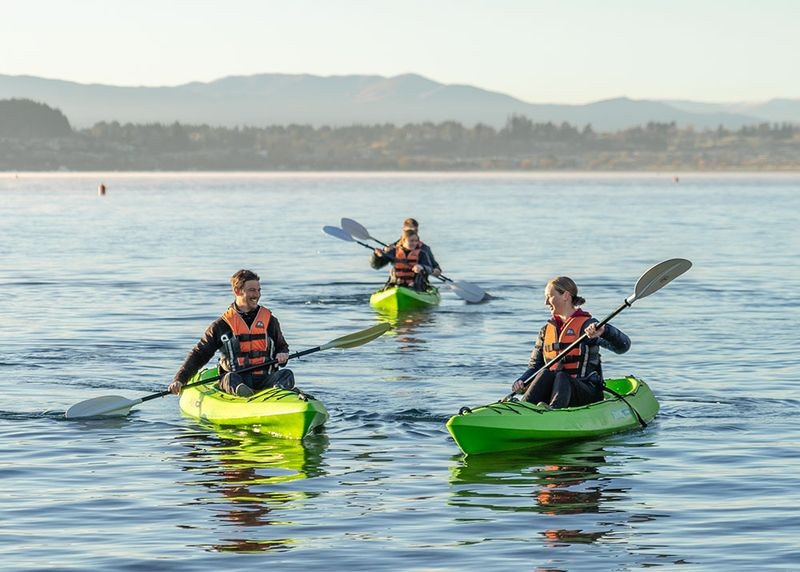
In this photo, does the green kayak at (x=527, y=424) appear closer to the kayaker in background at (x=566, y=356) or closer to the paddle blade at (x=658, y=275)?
the kayaker in background at (x=566, y=356)

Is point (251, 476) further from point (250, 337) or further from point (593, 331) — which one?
point (593, 331)

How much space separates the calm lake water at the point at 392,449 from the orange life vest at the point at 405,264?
0.79 meters

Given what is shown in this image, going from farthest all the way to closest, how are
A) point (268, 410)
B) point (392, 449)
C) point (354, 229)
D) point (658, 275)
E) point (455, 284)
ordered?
point (354, 229)
point (455, 284)
point (658, 275)
point (268, 410)
point (392, 449)

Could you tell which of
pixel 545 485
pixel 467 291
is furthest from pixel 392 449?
pixel 467 291

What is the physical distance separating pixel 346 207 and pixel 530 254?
4523 centimetres

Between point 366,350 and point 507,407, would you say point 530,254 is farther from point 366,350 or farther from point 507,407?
point 507,407

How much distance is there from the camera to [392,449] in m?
13.2

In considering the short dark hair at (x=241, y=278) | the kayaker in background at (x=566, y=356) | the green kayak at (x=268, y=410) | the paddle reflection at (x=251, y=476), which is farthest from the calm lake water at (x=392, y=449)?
the short dark hair at (x=241, y=278)

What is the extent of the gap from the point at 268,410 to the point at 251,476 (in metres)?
1.35

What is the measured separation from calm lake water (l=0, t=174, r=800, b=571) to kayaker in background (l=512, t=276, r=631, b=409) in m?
0.60

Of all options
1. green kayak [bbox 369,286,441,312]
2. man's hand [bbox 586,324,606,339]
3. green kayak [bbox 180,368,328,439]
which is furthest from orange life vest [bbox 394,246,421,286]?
man's hand [bbox 586,324,606,339]

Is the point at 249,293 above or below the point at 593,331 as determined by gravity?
above

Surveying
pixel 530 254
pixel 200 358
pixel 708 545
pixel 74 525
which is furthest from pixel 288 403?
pixel 530 254

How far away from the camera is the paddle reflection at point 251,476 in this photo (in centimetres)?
1035
